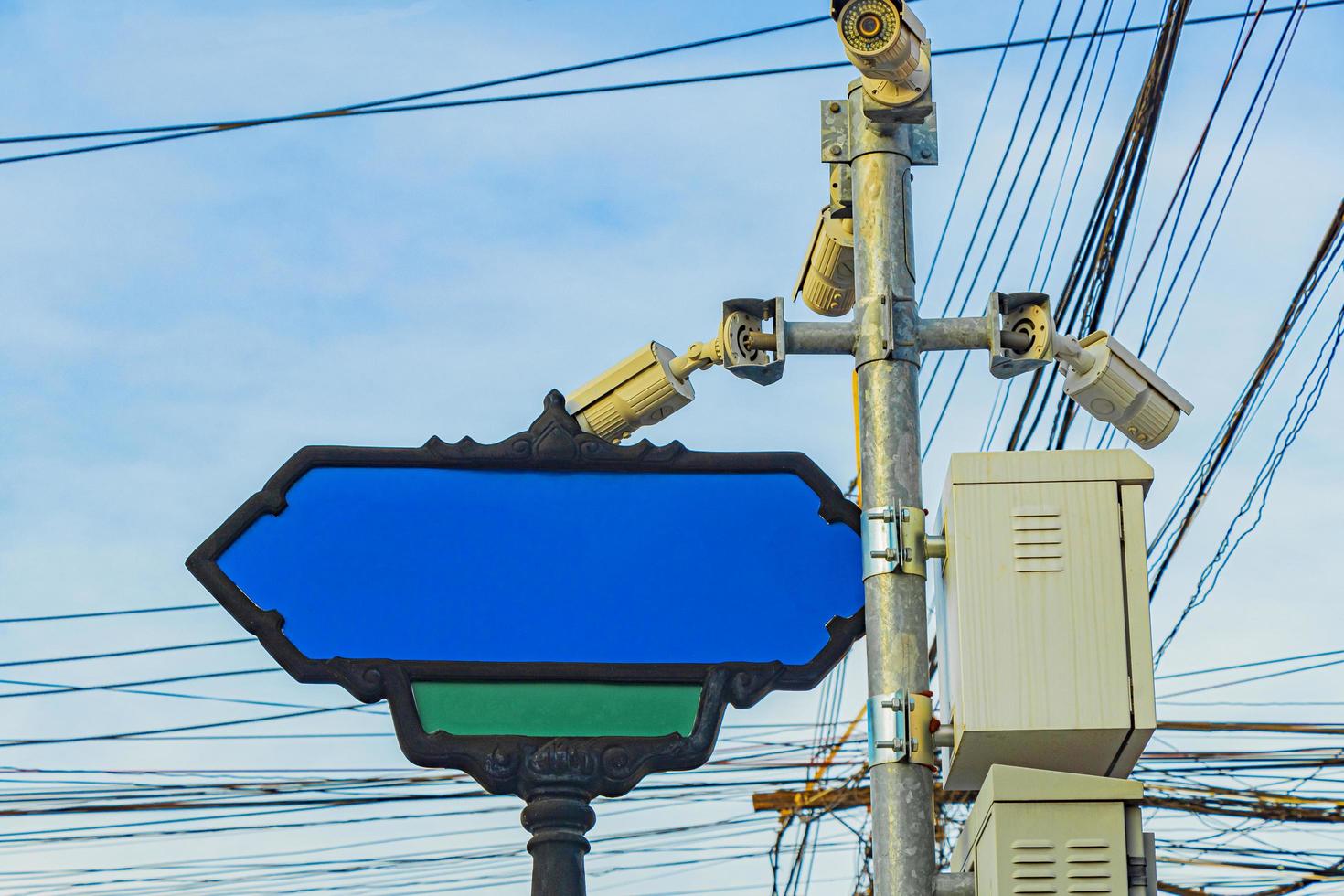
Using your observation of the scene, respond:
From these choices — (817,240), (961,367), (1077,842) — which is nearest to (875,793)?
(1077,842)

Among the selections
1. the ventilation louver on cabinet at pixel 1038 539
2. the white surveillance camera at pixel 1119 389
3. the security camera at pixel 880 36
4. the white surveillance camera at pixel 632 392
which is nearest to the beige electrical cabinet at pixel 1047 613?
the ventilation louver on cabinet at pixel 1038 539

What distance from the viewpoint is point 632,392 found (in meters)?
4.30

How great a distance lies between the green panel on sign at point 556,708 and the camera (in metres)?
4.01

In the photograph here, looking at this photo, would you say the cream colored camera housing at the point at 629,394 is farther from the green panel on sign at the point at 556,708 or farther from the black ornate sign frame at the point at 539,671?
the green panel on sign at the point at 556,708

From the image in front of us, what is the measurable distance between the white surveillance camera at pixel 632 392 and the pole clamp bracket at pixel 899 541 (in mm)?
680

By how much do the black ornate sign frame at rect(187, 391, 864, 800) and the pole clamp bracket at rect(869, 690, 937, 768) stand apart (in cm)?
34

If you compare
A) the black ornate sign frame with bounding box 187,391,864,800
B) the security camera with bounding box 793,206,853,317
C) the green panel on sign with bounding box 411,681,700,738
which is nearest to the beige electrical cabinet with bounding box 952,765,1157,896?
the black ornate sign frame with bounding box 187,391,864,800

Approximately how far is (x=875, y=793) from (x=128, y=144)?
17.7 ft

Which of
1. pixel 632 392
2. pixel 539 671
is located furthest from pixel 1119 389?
pixel 539 671

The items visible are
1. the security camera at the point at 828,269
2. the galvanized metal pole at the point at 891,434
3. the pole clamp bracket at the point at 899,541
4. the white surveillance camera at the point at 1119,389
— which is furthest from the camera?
the security camera at the point at 828,269

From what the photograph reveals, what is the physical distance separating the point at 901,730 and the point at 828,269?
152 cm

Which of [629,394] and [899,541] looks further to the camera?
[629,394]

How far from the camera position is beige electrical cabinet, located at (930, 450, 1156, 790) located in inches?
140

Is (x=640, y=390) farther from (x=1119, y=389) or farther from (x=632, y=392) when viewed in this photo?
(x=1119, y=389)
